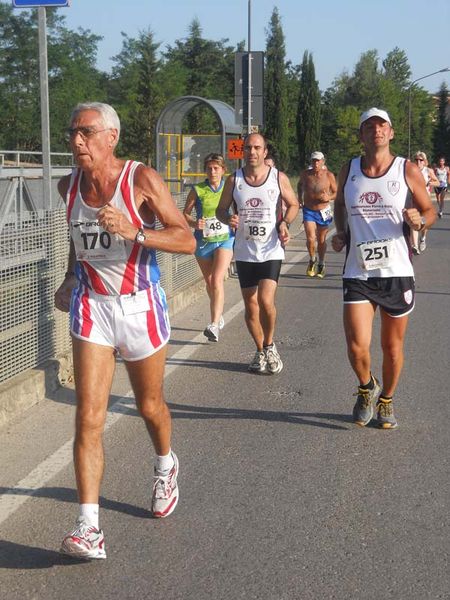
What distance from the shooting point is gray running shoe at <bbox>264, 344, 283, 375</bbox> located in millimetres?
7863

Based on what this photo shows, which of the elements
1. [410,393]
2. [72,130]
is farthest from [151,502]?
[410,393]

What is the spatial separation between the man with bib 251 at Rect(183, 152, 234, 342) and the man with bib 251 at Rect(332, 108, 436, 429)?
9.92 ft

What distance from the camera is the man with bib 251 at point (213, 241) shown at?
9.32m

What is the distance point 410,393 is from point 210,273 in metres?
3.05

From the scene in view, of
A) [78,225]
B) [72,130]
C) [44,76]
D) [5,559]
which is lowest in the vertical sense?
[5,559]

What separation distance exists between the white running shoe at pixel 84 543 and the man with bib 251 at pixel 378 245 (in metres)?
2.64

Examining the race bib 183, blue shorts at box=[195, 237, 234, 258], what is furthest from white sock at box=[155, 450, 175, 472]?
blue shorts at box=[195, 237, 234, 258]

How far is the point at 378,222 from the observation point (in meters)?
6.09

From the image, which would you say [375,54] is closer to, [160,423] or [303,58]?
[303,58]

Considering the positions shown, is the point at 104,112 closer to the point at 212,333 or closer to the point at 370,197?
the point at 370,197

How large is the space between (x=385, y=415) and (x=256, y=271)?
2.17 meters

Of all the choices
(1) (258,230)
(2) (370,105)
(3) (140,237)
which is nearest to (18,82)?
(2) (370,105)

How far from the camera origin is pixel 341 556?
4156mm

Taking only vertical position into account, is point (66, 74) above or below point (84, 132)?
above
